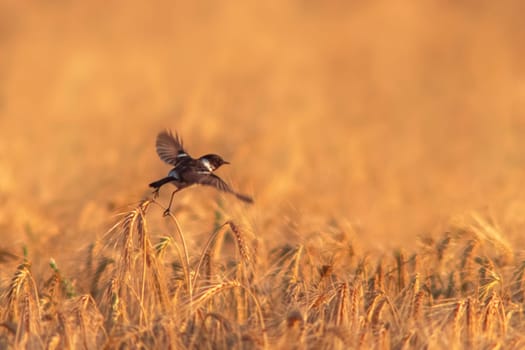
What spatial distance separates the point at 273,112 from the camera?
1797 cm

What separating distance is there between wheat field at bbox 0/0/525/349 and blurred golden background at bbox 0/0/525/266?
0.06 metres

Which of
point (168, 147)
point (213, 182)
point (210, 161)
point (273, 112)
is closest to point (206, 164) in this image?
point (210, 161)

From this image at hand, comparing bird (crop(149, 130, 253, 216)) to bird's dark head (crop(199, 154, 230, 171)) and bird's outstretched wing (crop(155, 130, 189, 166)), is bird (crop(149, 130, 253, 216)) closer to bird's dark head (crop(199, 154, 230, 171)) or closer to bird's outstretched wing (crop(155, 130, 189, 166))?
bird's dark head (crop(199, 154, 230, 171))

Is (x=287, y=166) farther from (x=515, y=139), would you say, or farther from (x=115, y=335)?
(x=115, y=335)

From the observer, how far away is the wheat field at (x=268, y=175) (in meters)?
5.37

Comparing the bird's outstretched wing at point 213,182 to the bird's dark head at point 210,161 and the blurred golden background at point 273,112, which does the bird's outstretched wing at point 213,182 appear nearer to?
the bird's dark head at point 210,161

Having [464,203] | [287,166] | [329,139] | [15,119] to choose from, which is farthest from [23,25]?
[464,203]

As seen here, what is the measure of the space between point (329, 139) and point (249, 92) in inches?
132

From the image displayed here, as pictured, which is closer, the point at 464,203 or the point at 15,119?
the point at 464,203

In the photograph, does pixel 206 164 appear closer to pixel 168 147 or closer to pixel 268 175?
pixel 168 147

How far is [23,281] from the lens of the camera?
5.56 m

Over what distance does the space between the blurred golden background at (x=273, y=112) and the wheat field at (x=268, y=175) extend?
0.20 feet

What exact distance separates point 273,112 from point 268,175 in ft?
15.4

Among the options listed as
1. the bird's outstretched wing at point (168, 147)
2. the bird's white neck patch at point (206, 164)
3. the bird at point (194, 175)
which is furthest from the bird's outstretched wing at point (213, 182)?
the bird's outstretched wing at point (168, 147)
